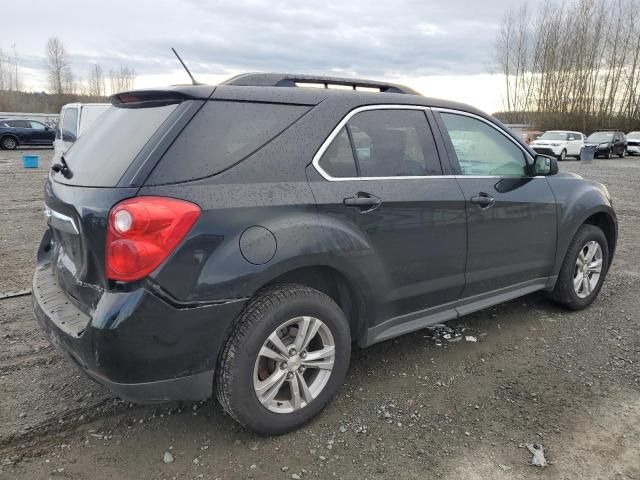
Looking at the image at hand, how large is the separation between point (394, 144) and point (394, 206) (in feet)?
1.40

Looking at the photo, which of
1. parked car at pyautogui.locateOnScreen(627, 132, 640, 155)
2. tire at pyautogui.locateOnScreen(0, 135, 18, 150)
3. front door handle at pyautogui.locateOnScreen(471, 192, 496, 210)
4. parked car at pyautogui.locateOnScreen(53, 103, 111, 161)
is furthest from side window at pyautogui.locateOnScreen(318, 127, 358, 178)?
parked car at pyautogui.locateOnScreen(627, 132, 640, 155)

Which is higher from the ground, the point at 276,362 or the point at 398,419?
the point at 276,362

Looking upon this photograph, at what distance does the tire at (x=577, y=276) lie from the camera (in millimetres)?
4215

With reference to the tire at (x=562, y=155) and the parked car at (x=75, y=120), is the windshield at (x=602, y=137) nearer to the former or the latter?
the tire at (x=562, y=155)

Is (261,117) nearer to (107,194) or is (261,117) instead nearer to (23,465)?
(107,194)

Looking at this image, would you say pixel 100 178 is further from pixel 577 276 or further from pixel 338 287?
pixel 577 276

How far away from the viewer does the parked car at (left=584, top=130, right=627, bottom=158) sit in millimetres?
29328

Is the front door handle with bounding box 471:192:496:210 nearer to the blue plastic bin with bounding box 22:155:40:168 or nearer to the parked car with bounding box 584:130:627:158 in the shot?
the blue plastic bin with bounding box 22:155:40:168

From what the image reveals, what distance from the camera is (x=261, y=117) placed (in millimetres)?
2602

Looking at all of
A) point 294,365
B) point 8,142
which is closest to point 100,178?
point 294,365

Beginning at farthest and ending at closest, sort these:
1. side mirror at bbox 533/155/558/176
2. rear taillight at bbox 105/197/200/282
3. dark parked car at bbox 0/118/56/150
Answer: dark parked car at bbox 0/118/56/150 → side mirror at bbox 533/155/558/176 → rear taillight at bbox 105/197/200/282

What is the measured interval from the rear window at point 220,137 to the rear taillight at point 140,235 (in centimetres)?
14

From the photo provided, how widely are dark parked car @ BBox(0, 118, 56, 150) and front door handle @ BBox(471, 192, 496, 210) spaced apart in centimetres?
2640

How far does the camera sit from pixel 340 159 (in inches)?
110
